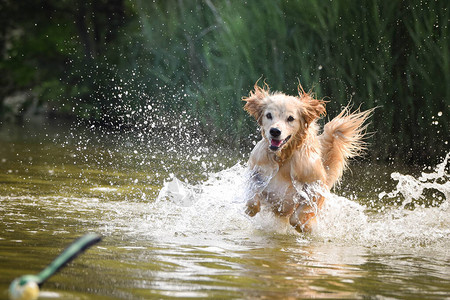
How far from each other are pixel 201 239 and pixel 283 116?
1.35 m

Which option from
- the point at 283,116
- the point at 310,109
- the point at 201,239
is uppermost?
the point at 310,109

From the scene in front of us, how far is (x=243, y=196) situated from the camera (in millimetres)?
6117

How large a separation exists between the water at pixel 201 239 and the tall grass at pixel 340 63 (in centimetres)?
161

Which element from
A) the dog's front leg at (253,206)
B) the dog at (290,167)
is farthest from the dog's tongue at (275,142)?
the dog's front leg at (253,206)

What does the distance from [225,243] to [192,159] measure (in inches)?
241

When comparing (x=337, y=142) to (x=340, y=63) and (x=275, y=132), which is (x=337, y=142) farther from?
(x=340, y=63)

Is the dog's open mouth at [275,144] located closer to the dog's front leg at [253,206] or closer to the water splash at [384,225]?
the dog's front leg at [253,206]

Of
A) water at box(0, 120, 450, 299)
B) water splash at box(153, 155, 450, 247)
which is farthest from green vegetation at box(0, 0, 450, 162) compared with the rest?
water splash at box(153, 155, 450, 247)

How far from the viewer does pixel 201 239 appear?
5.03 metres

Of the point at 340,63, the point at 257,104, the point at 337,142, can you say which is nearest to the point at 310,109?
the point at 257,104

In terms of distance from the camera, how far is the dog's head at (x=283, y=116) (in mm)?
5711

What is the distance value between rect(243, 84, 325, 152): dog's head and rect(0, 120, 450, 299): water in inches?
26.5

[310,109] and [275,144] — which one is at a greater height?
[310,109]

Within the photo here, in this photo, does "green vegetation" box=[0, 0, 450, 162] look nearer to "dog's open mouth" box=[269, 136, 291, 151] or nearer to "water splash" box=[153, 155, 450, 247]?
"water splash" box=[153, 155, 450, 247]
